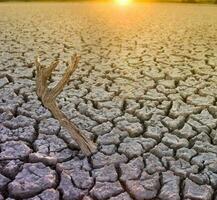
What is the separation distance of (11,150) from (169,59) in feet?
7.73

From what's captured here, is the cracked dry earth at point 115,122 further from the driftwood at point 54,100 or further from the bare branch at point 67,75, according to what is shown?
the bare branch at point 67,75

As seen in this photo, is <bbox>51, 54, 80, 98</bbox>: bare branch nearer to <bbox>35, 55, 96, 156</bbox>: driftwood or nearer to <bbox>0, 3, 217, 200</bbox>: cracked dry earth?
<bbox>35, 55, 96, 156</bbox>: driftwood

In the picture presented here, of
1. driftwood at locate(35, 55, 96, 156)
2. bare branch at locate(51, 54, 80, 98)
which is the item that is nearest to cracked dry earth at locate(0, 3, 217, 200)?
driftwood at locate(35, 55, 96, 156)

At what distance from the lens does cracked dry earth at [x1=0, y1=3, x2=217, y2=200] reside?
1877mm

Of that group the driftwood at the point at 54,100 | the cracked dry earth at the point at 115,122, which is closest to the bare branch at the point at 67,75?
the driftwood at the point at 54,100

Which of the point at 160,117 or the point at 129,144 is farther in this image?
the point at 160,117

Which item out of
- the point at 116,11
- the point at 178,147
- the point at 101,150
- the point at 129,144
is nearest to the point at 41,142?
the point at 101,150

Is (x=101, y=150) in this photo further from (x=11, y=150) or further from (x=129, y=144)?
(x=11, y=150)

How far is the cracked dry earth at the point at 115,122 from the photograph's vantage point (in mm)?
1877

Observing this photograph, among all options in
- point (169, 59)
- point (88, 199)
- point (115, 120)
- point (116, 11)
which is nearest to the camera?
point (88, 199)

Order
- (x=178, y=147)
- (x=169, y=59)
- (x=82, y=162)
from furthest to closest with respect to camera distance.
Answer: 1. (x=169, y=59)
2. (x=178, y=147)
3. (x=82, y=162)

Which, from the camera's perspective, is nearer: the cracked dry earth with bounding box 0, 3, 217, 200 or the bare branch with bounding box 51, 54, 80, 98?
the cracked dry earth with bounding box 0, 3, 217, 200

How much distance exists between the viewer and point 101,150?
7.09ft

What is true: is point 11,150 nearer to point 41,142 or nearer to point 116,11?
point 41,142
